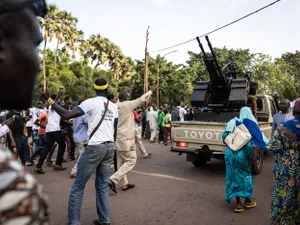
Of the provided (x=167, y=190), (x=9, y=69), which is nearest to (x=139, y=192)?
(x=167, y=190)

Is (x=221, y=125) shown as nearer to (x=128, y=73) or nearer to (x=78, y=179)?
(x=78, y=179)

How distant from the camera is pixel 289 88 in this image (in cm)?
3156

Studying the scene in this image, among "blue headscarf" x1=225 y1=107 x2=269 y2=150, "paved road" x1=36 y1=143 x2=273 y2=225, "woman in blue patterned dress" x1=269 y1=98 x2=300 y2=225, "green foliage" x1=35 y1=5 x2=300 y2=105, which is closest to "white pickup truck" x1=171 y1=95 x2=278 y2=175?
"paved road" x1=36 y1=143 x2=273 y2=225

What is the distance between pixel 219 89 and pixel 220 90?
0.04m

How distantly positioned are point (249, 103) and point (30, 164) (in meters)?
5.95

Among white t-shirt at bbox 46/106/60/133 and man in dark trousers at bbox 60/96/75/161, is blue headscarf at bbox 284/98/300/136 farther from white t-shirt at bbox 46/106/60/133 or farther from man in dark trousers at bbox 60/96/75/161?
man in dark trousers at bbox 60/96/75/161

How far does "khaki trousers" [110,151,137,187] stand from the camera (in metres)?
5.38

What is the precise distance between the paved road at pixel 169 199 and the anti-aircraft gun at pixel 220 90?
1.69m

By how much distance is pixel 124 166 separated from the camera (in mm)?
5492

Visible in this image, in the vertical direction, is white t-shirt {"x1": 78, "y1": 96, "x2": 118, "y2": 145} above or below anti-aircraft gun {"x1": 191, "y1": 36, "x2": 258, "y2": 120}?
below

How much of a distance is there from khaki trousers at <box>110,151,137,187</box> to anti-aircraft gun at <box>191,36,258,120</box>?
3.06 meters

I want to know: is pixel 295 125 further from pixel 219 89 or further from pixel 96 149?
pixel 219 89

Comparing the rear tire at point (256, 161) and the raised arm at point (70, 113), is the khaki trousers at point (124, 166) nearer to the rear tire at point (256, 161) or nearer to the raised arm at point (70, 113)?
the raised arm at point (70, 113)

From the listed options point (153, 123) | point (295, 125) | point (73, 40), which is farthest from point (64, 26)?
point (295, 125)
